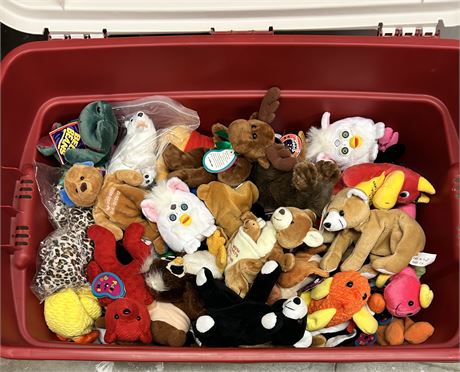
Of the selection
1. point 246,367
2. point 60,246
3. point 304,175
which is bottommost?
point 246,367

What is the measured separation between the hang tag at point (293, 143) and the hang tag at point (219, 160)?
117mm

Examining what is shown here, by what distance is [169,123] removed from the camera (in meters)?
1.02

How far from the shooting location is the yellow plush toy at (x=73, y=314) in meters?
0.85

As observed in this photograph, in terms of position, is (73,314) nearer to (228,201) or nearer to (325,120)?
(228,201)

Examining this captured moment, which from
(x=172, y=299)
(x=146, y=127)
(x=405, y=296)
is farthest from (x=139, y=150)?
(x=405, y=296)

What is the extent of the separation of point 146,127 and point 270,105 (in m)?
0.24

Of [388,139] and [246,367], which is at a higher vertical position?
[388,139]

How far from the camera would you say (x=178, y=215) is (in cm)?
87

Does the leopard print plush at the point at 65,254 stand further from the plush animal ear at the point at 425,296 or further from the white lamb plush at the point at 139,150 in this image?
the plush animal ear at the point at 425,296

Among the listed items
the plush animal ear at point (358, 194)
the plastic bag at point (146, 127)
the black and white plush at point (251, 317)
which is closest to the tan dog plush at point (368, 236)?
the plush animal ear at point (358, 194)

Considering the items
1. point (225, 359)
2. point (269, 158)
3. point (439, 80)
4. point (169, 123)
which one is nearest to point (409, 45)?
point (439, 80)

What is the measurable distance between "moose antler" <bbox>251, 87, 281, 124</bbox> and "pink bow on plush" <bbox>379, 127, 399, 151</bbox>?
0.23 meters

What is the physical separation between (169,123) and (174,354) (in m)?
0.47

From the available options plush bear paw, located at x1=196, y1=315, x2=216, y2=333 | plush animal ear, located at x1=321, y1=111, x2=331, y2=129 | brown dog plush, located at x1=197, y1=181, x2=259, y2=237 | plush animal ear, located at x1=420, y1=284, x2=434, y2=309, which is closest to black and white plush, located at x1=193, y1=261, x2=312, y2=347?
plush bear paw, located at x1=196, y1=315, x2=216, y2=333
